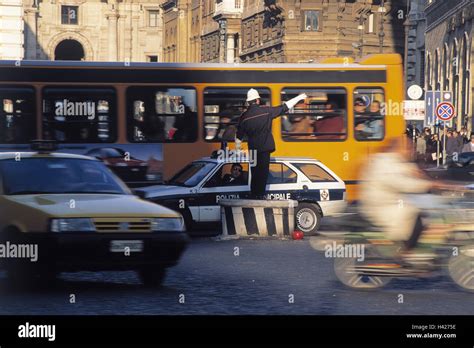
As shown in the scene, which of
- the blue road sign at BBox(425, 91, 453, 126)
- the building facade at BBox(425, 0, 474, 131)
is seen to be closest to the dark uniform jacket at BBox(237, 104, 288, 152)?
the blue road sign at BBox(425, 91, 453, 126)

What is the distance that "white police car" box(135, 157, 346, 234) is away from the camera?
22.0 metres

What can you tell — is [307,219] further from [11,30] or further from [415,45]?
[415,45]

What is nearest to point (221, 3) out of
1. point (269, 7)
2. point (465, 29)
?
point (269, 7)

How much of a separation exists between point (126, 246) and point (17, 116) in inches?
520

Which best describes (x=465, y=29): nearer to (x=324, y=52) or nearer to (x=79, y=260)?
(x=324, y=52)

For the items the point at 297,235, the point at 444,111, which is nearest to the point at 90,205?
the point at 297,235

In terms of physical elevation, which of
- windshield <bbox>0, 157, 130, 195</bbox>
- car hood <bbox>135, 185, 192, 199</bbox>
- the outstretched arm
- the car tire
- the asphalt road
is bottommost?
the asphalt road

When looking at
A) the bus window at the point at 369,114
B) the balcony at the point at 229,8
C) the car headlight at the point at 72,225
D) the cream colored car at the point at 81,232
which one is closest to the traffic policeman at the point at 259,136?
the bus window at the point at 369,114

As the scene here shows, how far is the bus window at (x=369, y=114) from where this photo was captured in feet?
89.5

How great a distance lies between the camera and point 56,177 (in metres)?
14.1

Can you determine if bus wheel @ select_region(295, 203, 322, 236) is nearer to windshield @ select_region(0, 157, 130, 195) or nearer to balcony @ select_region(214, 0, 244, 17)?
windshield @ select_region(0, 157, 130, 195)

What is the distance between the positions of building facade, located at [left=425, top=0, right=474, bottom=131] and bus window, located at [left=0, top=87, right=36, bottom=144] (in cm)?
3111
